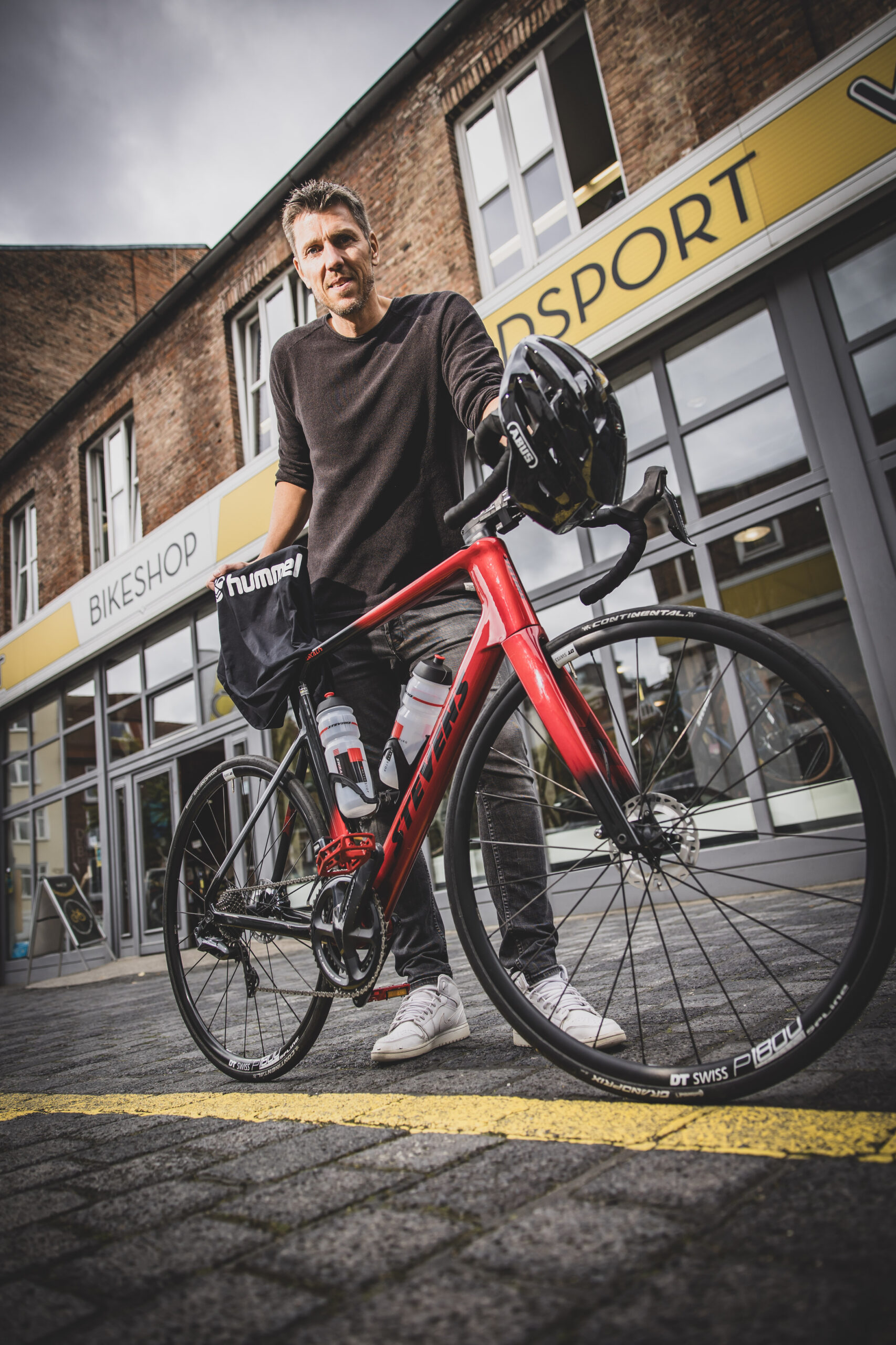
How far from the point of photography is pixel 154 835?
1059 centimetres

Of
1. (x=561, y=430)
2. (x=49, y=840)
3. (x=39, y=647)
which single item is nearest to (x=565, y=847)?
(x=561, y=430)

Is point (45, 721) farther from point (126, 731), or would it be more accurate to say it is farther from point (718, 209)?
point (718, 209)

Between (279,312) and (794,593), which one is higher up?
(279,312)

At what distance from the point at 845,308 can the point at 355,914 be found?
18.0ft

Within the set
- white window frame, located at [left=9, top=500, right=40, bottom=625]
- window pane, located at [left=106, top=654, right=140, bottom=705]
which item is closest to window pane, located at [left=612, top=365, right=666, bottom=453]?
window pane, located at [left=106, top=654, right=140, bottom=705]

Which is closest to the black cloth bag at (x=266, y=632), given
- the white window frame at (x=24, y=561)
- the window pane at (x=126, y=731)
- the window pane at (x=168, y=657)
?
the window pane at (x=168, y=657)

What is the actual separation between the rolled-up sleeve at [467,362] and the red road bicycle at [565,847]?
0.52 metres

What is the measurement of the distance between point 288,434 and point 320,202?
676 millimetres

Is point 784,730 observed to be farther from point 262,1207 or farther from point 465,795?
point 262,1207

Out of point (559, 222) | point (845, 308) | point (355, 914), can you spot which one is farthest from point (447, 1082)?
point (559, 222)

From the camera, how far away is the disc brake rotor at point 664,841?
1367mm

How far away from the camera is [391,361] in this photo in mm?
2318

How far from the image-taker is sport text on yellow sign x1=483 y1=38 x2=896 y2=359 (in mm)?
5023

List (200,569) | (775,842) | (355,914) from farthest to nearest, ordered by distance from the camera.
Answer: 1. (200,569)
2. (775,842)
3. (355,914)
